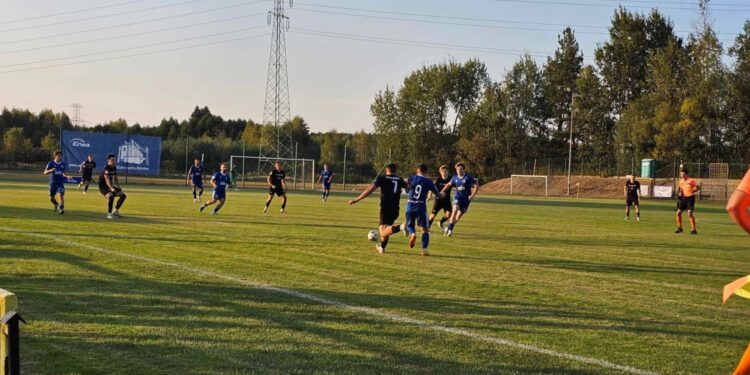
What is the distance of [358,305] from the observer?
8.10 m

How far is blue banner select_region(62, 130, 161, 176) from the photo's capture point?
163 ft

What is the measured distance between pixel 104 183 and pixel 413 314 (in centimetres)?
1537

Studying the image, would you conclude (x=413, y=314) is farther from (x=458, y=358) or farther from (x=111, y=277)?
(x=111, y=277)

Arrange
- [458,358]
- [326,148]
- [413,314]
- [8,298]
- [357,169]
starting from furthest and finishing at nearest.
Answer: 1. [326,148]
2. [357,169]
3. [413,314]
4. [458,358]
5. [8,298]

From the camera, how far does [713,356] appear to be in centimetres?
621

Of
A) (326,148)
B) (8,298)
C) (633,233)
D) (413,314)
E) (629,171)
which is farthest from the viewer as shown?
(326,148)

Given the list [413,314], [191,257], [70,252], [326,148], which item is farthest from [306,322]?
[326,148]

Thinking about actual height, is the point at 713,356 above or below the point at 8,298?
below

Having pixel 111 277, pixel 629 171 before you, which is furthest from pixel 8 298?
pixel 629 171

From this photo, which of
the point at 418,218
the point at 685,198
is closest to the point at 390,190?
the point at 418,218

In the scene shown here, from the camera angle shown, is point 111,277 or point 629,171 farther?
point 629,171

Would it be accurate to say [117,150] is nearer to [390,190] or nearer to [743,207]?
[390,190]

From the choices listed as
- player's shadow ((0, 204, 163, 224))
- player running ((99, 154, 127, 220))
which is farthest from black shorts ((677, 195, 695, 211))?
player running ((99, 154, 127, 220))

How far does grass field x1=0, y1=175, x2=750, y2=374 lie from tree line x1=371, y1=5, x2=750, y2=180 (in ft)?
168
